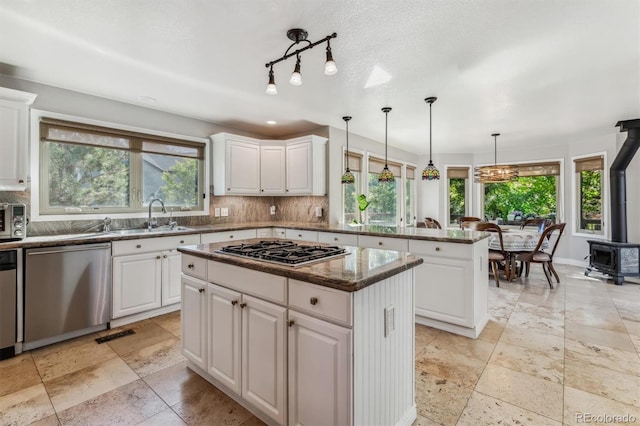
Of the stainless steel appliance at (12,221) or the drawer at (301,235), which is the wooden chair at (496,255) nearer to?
the drawer at (301,235)

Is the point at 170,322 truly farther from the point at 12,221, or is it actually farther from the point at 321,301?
the point at 321,301

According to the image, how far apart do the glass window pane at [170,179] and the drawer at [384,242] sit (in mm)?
2500

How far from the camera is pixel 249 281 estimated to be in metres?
1.76

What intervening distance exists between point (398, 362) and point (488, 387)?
3.05 ft

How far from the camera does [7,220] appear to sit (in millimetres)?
2564

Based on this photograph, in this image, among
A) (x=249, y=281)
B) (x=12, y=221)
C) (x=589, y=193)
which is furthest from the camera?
(x=589, y=193)

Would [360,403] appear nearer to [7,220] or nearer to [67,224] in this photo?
[7,220]

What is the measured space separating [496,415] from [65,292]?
346cm

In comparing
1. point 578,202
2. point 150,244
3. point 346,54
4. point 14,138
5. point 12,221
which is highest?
point 346,54

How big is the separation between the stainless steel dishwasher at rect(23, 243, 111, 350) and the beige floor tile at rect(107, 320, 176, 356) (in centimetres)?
32

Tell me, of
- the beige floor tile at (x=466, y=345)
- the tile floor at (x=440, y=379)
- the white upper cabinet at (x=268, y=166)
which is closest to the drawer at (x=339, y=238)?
the white upper cabinet at (x=268, y=166)

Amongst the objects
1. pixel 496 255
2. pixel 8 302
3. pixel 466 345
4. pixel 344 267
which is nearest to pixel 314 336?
pixel 344 267

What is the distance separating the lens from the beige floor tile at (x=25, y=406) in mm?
1777

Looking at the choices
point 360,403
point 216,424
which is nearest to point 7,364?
point 216,424
